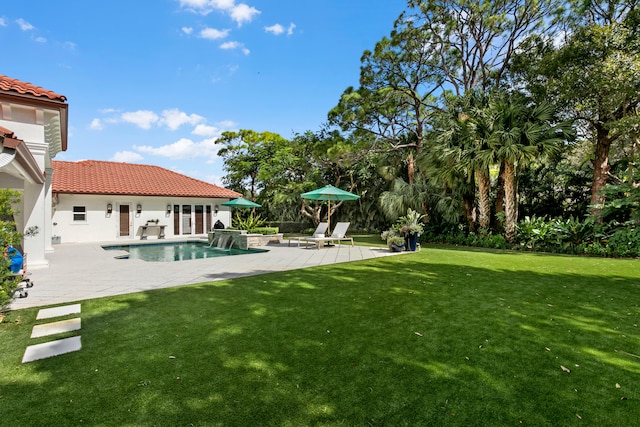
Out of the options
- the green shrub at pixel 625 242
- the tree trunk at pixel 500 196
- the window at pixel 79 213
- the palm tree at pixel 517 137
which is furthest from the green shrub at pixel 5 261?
the tree trunk at pixel 500 196

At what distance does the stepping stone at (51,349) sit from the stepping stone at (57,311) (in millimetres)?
1054

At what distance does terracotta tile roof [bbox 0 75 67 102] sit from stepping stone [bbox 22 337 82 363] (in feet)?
21.0

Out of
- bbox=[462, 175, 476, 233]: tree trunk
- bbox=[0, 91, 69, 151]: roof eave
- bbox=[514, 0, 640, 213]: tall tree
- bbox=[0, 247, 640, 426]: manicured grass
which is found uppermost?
bbox=[514, 0, 640, 213]: tall tree

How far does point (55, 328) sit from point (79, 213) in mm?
16043

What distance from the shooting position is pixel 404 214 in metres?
16.2

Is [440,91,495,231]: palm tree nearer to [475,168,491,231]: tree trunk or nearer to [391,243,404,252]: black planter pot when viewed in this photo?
[475,168,491,231]: tree trunk

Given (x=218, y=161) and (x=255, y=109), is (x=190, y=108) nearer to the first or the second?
(x=255, y=109)

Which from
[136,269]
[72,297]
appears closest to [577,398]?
[72,297]

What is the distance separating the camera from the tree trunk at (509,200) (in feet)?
41.4

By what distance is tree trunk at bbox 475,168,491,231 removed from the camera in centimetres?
1316

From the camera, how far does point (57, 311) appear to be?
14.7 feet

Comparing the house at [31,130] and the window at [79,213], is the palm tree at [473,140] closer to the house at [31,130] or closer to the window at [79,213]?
the house at [31,130]

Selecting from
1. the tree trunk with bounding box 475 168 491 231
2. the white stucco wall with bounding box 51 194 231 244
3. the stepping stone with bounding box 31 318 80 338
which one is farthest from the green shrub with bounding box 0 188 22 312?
the white stucco wall with bounding box 51 194 231 244

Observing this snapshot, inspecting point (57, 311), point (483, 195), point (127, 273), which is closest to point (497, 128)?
point (483, 195)
